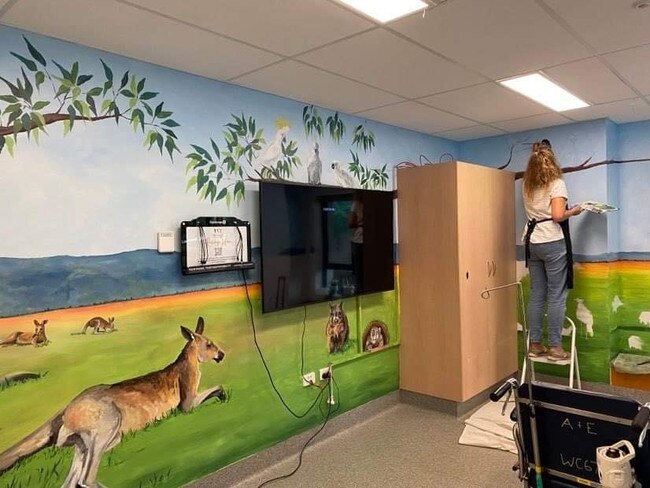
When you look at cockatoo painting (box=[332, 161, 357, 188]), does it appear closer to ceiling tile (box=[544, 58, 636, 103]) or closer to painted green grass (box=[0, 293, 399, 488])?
painted green grass (box=[0, 293, 399, 488])

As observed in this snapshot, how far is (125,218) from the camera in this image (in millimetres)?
2367

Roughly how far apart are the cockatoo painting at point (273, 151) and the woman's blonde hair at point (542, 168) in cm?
196

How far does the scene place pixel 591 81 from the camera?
296 centimetres

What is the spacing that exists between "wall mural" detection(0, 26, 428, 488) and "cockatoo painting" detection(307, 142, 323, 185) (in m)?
0.03

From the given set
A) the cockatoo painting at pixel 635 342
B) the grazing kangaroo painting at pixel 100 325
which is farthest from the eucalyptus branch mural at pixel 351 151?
the cockatoo painting at pixel 635 342

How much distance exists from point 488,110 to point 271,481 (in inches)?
118

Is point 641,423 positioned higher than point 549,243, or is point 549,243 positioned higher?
point 549,243

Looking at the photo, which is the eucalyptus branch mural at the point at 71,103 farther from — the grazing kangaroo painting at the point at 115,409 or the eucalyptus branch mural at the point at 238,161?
the grazing kangaroo painting at the point at 115,409

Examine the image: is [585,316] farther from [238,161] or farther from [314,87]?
[238,161]

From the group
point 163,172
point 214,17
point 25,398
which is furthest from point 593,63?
point 25,398

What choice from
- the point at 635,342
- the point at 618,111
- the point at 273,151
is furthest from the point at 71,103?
the point at 635,342

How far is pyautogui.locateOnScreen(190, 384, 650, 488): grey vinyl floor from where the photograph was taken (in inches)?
110

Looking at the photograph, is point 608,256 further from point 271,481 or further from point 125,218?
point 125,218

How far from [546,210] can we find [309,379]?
87.8 inches
